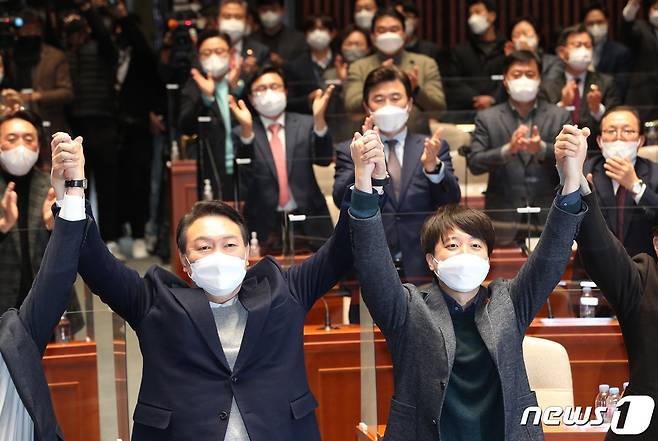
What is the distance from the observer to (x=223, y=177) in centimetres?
575

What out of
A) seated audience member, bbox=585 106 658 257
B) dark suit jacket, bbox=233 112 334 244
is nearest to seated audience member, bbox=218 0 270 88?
dark suit jacket, bbox=233 112 334 244

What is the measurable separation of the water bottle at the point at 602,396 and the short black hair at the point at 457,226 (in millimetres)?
732

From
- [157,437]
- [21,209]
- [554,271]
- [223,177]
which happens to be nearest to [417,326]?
[554,271]

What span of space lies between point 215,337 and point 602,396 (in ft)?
3.89

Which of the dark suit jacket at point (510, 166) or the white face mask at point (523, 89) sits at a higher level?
the white face mask at point (523, 89)

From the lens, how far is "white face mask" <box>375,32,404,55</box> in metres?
6.48

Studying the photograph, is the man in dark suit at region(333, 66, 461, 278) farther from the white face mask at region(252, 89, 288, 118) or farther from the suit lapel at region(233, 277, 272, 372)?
the suit lapel at region(233, 277, 272, 372)

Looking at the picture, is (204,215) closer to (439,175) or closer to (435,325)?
(435,325)

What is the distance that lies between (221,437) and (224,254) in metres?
0.43

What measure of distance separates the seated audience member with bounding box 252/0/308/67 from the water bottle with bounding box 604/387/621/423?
13.9 feet

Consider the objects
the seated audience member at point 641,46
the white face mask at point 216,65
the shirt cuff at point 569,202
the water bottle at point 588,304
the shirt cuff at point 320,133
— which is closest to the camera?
the shirt cuff at point 569,202

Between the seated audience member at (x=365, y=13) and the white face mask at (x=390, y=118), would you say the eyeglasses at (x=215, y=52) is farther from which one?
the white face mask at (x=390, y=118)

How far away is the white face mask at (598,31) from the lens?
7445 millimetres

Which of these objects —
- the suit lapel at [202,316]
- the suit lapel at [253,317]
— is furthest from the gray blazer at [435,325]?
the suit lapel at [202,316]
